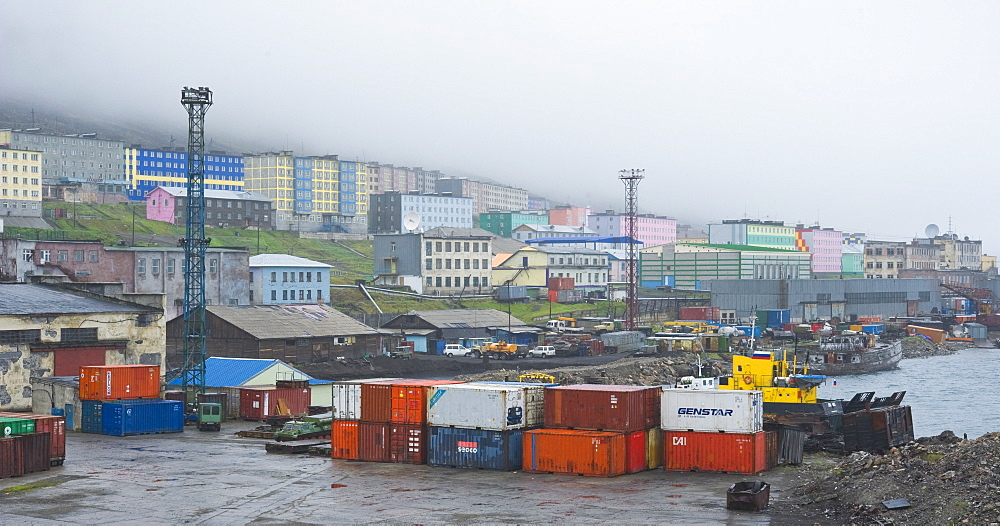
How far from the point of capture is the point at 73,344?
59188mm

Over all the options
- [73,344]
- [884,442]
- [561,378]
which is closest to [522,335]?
[561,378]

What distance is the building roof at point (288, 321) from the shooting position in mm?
85188

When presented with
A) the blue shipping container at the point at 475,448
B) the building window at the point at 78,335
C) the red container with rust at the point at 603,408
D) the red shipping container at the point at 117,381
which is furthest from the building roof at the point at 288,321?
the red container with rust at the point at 603,408

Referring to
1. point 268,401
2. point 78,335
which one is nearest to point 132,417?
point 268,401

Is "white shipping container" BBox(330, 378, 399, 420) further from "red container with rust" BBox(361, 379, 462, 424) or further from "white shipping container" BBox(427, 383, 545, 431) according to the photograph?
"white shipping container" BBox(427, 383, 545, 431)

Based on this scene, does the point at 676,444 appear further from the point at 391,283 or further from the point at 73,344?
the point at 391,283

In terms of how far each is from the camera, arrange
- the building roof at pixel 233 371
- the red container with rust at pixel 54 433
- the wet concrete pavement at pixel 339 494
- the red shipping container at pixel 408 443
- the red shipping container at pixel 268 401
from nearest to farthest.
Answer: the wet concrete pavement at pixel 339 494 → the red container with rust at pixel 54 433 → the red shipping container at pixel 408 443 → the red shipping container at pixel 268 401 → the building roof at pixel 233 371

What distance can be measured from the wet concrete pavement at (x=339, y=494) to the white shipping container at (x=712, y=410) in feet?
5.70

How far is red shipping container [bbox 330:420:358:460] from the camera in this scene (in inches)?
1679

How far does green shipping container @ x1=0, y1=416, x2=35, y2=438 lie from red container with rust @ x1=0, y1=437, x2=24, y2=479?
14.4 inches

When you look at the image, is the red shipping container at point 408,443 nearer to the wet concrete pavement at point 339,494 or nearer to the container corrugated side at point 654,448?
the wet concrete pavement at point 339,494

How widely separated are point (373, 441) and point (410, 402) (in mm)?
2408

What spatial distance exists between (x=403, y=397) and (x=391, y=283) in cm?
9111

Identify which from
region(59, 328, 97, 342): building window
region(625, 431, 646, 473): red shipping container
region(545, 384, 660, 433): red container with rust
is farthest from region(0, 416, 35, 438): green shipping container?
region(625, 431, 646, 473): red shipping container
